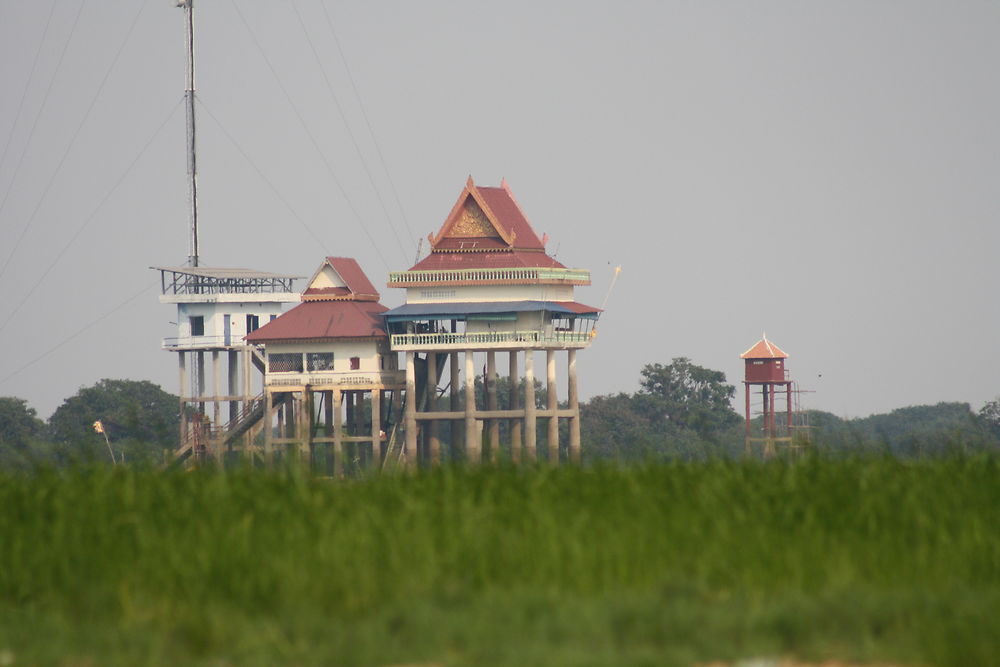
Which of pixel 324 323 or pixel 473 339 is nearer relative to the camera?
pixel 473 339

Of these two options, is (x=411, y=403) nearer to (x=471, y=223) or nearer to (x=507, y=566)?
(x=471, y=223)

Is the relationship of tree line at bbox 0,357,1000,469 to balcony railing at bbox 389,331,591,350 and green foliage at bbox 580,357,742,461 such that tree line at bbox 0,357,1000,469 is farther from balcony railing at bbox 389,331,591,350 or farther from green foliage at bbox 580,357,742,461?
balcony railing at bbox 389,331,591,350

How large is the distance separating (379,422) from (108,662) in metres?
53.1

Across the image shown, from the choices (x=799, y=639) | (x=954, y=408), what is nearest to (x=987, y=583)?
(x=799, y=639)

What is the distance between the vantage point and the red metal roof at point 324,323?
6366 centimetres

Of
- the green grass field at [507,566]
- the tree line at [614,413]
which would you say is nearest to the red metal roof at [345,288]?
the tree line at [614,413]

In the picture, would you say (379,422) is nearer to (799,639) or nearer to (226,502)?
(226,502)

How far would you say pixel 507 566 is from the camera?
1295 centimetres

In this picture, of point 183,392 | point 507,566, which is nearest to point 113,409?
point 183,392

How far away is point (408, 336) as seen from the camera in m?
62.7

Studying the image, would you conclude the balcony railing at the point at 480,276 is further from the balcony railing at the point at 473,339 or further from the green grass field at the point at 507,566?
the green grass field at the point at 507,566

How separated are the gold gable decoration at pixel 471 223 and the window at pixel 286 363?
→ 7.55 meters

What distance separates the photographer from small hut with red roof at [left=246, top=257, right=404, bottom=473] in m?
63.8

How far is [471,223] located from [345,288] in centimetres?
553
